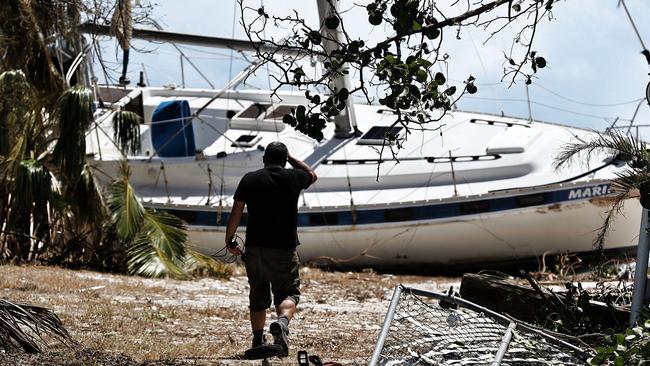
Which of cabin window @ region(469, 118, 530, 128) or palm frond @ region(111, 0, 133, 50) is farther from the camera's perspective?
cabin window @ region(469, 118, 530, 128)

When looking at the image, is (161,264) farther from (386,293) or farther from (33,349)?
(33,349)

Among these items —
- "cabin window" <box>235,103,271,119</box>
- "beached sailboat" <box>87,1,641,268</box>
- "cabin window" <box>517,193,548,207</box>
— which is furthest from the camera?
"cabin window" <box>235,103,271,119</box>

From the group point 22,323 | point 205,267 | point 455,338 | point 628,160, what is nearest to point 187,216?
point 205,267

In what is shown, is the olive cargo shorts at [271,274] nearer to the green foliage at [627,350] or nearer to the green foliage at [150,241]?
the green foliage at [627,350]

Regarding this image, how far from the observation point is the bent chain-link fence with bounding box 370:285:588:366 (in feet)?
20.1

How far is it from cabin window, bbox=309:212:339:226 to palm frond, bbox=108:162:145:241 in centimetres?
365

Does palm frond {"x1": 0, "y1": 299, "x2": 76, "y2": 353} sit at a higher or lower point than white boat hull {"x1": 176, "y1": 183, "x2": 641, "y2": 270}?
lower

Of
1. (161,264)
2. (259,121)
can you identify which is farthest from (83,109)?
(259,121)

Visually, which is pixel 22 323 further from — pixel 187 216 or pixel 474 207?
pixel 187 216

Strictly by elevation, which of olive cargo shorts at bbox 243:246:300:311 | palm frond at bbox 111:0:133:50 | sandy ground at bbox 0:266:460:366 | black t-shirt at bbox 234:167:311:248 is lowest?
sandy ground at bbox 0:266:460:366

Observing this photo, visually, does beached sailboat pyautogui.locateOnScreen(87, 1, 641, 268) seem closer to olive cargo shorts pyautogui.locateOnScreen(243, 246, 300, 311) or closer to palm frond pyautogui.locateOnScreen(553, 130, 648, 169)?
palm frond pyautogui.locateOnScreen(553, 130, 648, 169)

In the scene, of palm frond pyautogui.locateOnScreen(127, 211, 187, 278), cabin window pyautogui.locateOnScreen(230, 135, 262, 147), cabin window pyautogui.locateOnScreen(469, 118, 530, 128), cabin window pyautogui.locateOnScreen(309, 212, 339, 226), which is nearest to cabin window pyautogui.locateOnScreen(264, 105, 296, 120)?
cabin window pyautogui.locateOnScreen(230, 135, 262, 147)

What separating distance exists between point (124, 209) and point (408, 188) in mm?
5493

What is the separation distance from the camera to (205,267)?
680 inches
